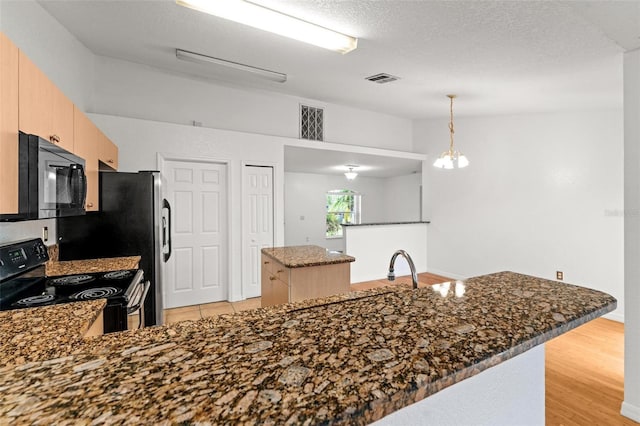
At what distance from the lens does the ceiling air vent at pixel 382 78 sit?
3.63m

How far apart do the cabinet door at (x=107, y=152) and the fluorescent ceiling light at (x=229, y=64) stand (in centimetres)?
111

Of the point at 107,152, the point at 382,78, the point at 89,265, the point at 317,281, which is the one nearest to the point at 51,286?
the point at 89,265

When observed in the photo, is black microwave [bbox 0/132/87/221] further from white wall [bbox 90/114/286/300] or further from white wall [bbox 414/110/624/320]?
white wall [bbox 414/110/624/320]

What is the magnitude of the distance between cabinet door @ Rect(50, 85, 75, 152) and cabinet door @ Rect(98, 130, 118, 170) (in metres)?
0.79

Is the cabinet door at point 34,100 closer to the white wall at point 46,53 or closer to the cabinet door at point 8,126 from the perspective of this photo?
the cabinet door at point 8,126

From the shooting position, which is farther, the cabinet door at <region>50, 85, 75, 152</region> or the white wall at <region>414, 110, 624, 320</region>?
the white wall at <region>414, 110, 624, 320</region>

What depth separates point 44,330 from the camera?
3.86ft

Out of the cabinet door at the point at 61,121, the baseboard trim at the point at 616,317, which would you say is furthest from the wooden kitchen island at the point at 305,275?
the baseboard trim at the point at 616,317

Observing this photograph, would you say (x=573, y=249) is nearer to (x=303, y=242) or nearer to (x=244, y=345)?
(x=244, y=345)

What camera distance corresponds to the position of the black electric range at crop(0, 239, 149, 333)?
1.60 meters

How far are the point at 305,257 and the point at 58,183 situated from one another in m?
1.71

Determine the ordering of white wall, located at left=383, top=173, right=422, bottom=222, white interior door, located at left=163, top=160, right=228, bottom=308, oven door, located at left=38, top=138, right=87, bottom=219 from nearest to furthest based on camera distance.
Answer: oven door, located at left=38, top=138, right=87, bottom=219
white interior door, located at left=163, top=160, right=228, bottom=308
white wall, located at left=383, top=173, right=422, bottom=222

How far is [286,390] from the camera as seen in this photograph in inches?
18.9

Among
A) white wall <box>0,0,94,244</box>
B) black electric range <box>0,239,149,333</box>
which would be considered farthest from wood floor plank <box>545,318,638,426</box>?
white wall <box>0,0,94,244</box>
